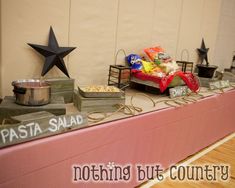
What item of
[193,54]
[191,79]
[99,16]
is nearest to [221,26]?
[193,54]

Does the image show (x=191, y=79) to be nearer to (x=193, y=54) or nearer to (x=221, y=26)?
(x=193, y=54)

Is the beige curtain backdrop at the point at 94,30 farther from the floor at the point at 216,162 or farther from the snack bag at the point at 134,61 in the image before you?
the floor at the point at 216,162

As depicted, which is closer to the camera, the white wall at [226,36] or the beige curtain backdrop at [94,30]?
the beige curtain backdrop at [94,30]

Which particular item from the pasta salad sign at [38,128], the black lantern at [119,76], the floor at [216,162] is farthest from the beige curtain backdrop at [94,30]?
the floor at [216,162]

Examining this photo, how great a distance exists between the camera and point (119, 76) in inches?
65.7

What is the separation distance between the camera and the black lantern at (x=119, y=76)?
1.68 metres

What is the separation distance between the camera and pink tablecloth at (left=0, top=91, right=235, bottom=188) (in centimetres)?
90

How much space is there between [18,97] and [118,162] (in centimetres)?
58

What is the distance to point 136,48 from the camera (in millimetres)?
1935

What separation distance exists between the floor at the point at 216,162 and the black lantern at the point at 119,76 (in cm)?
66

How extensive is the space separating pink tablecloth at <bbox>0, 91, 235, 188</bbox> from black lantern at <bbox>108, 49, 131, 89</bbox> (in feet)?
1.24

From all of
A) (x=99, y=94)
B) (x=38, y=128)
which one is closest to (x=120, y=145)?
(x=99, y=94)

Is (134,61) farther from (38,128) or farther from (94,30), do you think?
(38,128)

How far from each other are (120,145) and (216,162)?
100 cm
